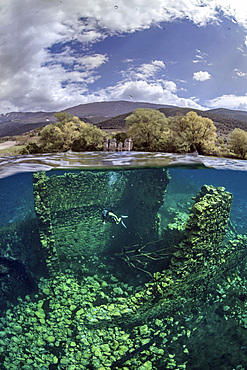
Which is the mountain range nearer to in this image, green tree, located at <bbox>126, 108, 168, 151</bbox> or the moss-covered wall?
green tree, located at <bbox>126, 108, 168, 151</bbox>

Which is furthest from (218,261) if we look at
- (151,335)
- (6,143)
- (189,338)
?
(6,143)

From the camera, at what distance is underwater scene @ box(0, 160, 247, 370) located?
4.88m

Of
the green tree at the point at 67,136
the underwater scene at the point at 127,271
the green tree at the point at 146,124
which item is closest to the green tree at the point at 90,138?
the green tree at the point at 67,136

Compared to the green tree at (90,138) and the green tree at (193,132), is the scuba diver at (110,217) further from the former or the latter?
the green tree at (193,132)

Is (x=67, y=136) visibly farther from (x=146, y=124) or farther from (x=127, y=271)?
(x=127, y=271)

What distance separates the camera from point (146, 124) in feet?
15.4

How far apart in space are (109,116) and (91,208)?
2171 mm

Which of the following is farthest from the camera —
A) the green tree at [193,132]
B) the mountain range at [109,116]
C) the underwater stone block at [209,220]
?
the underwater stone block at [209,220]

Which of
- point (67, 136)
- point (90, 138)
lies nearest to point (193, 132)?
point (90, 138)

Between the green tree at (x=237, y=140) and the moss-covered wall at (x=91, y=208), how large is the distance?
5.19 feet

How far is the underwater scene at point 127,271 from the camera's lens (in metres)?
4.88

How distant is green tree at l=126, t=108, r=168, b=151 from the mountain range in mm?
162

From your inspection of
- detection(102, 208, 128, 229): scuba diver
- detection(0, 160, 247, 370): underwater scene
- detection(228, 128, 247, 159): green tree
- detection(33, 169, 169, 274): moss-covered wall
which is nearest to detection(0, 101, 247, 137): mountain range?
detection(228, 128, 247, 159): green tree

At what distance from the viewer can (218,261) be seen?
17.4 feet
